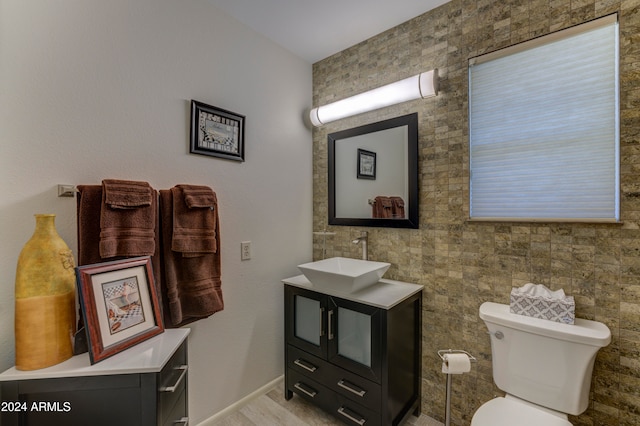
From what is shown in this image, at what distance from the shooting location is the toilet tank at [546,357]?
1181 mm

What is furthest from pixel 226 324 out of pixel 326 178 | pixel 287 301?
pixel 326 178

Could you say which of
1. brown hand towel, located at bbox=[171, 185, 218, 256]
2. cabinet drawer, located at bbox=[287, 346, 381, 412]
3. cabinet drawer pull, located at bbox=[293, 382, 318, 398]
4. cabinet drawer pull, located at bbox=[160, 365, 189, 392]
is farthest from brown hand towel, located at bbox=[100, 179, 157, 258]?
cabinet drawer pull, located at bbox=[293, 382, 318, 398]

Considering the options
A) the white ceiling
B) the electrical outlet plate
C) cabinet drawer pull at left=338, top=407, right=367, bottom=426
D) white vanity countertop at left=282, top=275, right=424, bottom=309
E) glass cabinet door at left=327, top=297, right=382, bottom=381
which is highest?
the white ceiling

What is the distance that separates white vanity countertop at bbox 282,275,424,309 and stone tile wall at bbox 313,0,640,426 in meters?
0.10

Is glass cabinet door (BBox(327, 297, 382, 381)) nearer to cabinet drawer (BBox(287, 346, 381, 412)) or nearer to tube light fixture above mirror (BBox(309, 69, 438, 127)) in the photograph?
cabinet drawer (BBox(287, 346, 381, 412))

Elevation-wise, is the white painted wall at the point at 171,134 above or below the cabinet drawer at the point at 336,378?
above

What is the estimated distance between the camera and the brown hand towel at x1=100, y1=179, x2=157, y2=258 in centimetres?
121

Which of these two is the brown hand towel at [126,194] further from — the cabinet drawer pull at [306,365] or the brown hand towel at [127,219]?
the cabinet drawer pull at [306,365]

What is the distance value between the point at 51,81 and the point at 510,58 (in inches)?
85.3

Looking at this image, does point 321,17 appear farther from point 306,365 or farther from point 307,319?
point 306,365

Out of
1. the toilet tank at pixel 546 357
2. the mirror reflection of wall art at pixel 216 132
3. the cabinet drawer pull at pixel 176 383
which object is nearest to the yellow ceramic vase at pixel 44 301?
the cabinet drawer pull at pixel 176 383

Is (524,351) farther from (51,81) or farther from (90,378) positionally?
(51,81)

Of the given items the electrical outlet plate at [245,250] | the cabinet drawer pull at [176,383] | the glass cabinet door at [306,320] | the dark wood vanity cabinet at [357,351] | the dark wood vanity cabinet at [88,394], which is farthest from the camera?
the electrical outlet plate at [245,250]

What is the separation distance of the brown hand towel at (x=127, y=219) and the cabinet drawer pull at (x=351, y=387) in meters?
1.28
